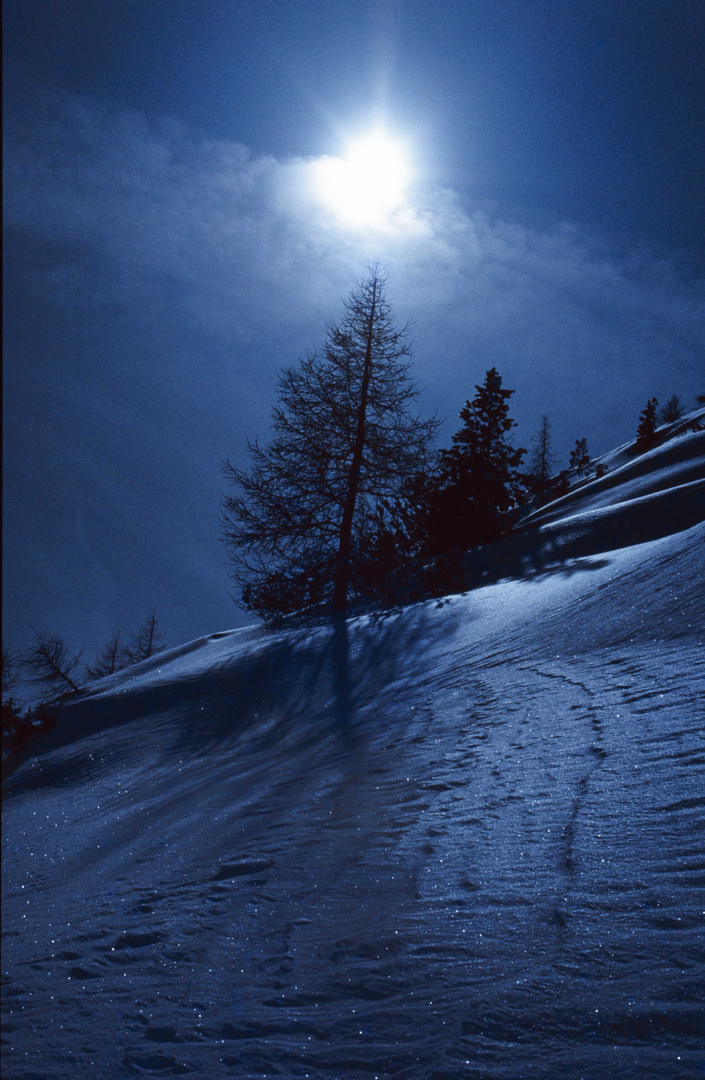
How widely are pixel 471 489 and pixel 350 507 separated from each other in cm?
325

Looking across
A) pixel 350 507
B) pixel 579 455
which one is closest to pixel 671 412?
pixel 579 455

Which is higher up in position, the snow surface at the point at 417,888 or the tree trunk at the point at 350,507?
the tree trunk at the point at 350,507

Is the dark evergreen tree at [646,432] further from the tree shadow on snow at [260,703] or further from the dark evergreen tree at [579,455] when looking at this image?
the tree shadow on snow at [260,703]

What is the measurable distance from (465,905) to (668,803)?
0.66 m

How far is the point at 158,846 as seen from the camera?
2975 mm

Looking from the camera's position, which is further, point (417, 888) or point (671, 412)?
point (671, 412)

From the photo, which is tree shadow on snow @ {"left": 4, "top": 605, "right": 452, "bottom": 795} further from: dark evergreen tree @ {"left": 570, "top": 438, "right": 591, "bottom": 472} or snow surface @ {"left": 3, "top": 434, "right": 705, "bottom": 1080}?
dark evergreen tree @ {"left": 570, "top": 438, "right": 591, "bottom": 472}

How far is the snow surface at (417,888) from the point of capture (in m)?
1.34

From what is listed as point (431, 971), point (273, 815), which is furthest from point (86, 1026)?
point (273, 815)

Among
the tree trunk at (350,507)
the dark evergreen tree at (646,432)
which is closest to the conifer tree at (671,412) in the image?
the dark evergreen tree at (646,432)

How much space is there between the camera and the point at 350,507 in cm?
1274

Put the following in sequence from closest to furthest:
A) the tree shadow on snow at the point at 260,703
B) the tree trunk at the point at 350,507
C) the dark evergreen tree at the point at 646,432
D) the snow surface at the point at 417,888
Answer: the snow surface at the point at 417,888 < the tree shadow on snow at the point at 260,703 < the tree trunk at the point at 350,507 < the dark evergreen tree at the point at 646,432

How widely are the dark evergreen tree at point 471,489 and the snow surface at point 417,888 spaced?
28.4 ft

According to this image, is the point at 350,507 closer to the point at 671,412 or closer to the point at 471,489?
the point at 471,489
